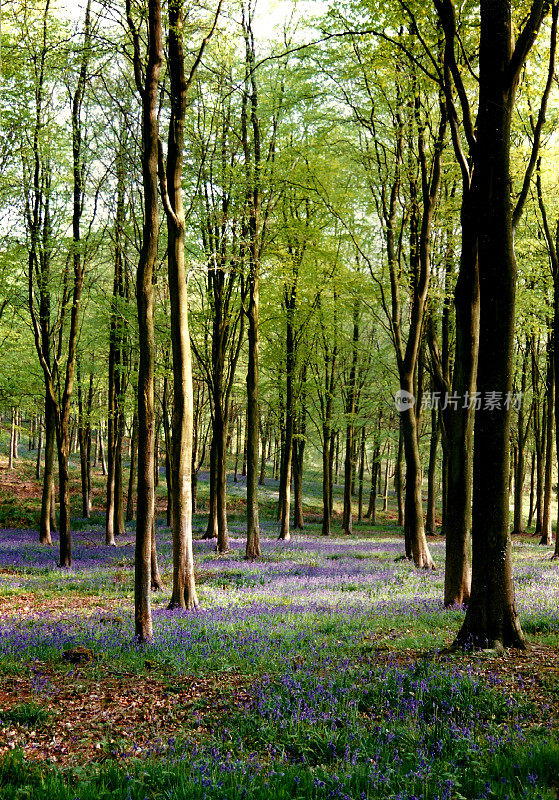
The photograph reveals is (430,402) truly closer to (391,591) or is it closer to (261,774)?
(391,591)

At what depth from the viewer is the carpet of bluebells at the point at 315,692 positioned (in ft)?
11.4

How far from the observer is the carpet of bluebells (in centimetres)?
346

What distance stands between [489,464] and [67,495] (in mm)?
11512

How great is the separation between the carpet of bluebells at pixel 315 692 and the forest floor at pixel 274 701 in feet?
0.07

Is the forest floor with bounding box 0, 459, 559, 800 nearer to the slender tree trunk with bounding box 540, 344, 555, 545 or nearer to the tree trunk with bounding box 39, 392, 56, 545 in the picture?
the tree trunk with bounding box 39, 392, 56, 545

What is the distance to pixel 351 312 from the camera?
2733 centimetres

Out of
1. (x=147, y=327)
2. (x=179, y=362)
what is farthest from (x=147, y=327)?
(x=179, y=362)

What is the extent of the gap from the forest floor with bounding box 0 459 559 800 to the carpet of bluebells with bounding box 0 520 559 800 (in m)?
0.02

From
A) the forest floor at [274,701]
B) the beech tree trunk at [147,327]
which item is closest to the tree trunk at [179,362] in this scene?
the forest floor at [274,701]

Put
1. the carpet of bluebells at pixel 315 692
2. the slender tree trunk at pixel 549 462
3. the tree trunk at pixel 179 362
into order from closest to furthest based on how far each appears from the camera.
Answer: the carpet of bluebells at pixel 315 692, the tree trunk at pixel 179 362, the slender tree trunk at pixel 549 462

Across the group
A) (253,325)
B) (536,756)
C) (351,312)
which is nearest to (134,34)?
(253,325)
